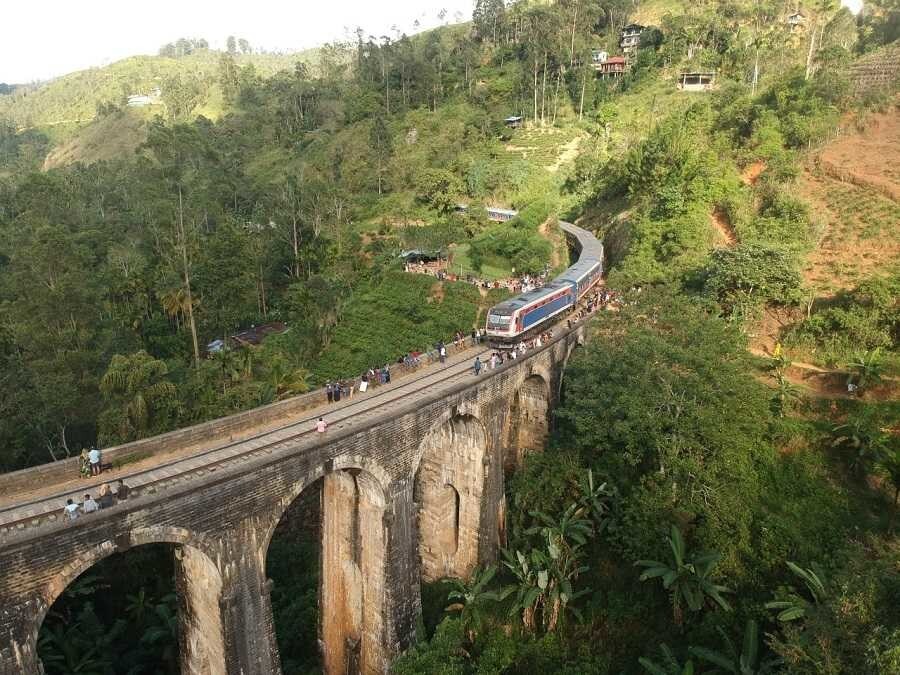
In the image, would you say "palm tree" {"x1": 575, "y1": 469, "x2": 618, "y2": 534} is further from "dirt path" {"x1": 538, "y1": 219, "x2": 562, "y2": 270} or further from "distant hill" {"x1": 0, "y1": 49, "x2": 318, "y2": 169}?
"distant hill" {"x1": 0, "y1": 49, "x2": 318, "y2": 169}

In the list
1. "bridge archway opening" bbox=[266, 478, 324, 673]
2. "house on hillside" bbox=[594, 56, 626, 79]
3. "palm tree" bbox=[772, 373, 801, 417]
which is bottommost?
"bridge archway opening" bbox=[266, 478, 324, 673]

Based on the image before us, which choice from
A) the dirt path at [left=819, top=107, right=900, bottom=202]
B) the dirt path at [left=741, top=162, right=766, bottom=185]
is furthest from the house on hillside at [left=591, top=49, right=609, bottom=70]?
the dirt path at [left=741, top=162, right=766, bottom=185]

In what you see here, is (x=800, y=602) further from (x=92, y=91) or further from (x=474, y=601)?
(x=92, y=91)

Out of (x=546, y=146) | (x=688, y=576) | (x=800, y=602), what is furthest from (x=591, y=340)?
(x=546, y=146)

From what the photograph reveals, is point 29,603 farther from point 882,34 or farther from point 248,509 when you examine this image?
point 882,34

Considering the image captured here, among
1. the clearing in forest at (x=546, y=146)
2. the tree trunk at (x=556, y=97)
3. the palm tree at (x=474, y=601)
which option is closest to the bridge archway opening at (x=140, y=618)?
the palm tree at (x=474, y=601)

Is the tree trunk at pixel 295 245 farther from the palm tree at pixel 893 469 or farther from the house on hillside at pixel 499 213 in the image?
the palm tree at pixel 893 469
